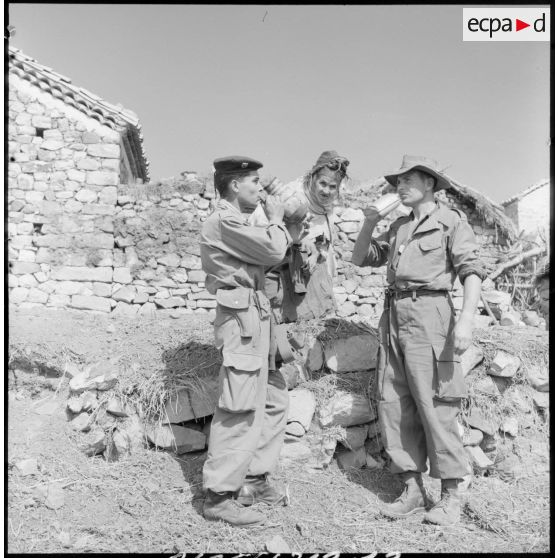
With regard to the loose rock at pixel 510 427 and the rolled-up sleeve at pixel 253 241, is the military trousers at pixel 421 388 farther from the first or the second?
the loose rock at pixel 510 427

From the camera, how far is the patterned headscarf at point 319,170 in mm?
4129

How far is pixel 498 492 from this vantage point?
4.04 meters

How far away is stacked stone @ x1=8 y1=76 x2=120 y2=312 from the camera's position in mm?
10156

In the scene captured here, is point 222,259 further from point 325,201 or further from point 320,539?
point 320,539

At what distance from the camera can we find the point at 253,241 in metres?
3.43

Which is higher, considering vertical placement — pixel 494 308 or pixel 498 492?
pixel 494 308

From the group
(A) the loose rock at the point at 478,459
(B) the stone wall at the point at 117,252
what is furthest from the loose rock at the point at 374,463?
(B) the stone wall at the point at 117,252

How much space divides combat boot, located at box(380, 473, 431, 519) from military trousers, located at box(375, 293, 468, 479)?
0.07 metres

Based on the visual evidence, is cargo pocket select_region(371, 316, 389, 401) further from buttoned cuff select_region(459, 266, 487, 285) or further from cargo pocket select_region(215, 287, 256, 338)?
cargo pocket select_region(215, 287, 256, 338)

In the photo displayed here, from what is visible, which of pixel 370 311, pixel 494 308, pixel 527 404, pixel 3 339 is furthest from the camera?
pixel 370 311

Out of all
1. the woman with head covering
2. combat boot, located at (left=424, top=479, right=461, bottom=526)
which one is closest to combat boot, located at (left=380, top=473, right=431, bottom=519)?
combat boot, located at (left=424, top=479, right=461, bottom=526)

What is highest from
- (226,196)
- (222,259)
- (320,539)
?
(226,196)

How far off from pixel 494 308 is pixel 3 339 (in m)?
8.92

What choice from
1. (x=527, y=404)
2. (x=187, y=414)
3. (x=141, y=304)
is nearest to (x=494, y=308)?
(x=527, y=404)
